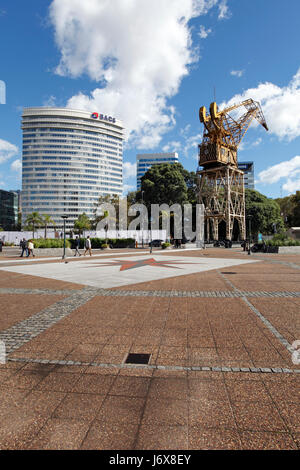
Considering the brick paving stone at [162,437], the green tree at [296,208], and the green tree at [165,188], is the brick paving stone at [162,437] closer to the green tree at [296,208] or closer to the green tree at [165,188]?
the green tree at [165,188]

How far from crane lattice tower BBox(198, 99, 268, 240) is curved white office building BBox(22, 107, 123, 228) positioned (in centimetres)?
9322

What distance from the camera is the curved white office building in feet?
441

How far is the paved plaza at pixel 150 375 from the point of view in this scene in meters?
2.29

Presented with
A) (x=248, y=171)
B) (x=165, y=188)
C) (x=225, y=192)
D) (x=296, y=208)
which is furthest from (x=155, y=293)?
(x=248, y=171)

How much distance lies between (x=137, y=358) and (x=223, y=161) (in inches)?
1910

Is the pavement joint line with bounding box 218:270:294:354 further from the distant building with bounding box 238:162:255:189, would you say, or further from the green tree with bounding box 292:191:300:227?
the distant building with bounding box 238:162:255:189

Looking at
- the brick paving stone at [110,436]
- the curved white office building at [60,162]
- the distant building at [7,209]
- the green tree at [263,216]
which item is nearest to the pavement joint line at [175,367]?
the brick paving stone at [110,436]

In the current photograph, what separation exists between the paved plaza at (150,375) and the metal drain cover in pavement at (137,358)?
65mm

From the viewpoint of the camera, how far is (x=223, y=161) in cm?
4794

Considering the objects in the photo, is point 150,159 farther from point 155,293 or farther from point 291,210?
point 155,293
